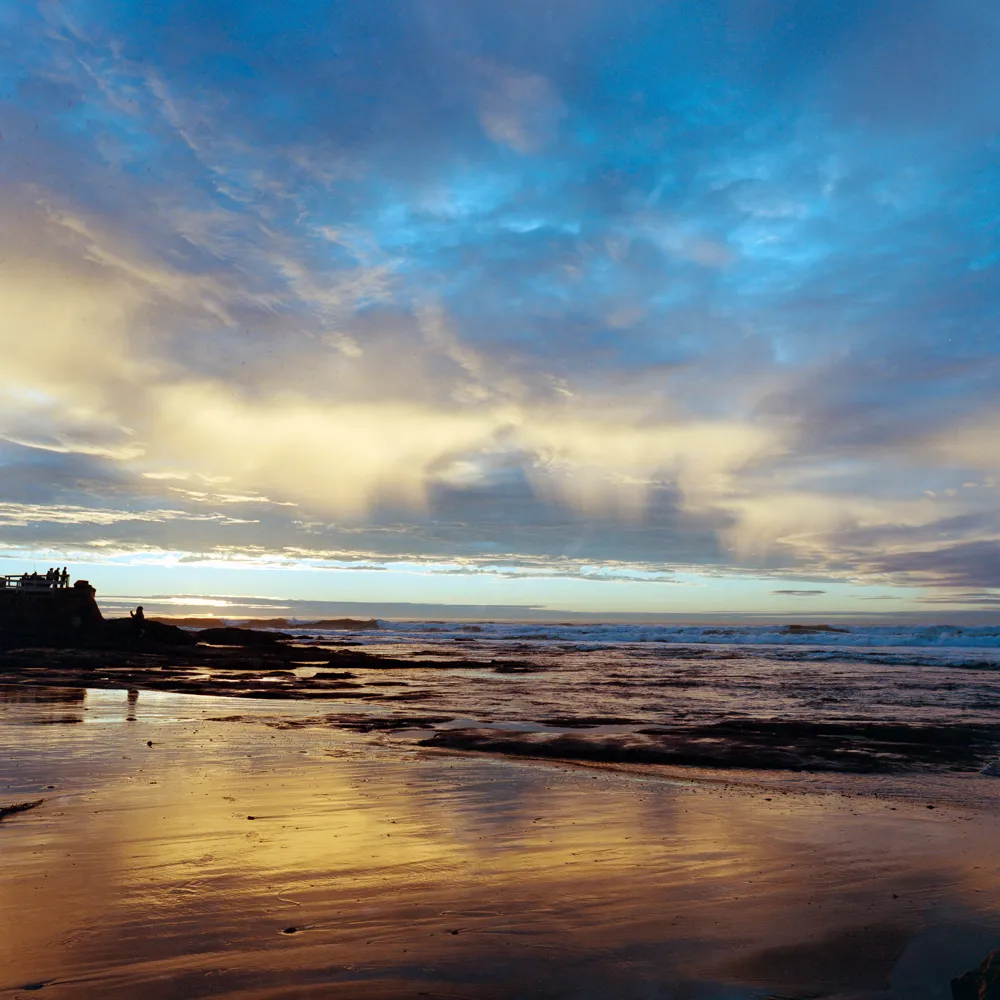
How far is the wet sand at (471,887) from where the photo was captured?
4.98 m

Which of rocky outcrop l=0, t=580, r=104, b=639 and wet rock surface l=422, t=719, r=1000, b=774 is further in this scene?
rocky outcrop l=0, t=580, r=104, b=639

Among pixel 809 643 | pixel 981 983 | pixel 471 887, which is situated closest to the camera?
pixel 981 983

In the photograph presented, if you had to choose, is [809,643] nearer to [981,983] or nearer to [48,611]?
[48,611]

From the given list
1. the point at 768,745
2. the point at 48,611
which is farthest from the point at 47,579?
the point at 768,745

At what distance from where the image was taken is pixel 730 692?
27.3m

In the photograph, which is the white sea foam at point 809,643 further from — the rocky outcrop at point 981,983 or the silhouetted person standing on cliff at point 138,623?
the rocky outcrop at point 981,983

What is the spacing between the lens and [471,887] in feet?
21.6

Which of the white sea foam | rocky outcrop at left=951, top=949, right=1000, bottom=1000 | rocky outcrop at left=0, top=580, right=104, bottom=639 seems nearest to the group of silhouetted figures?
rocky outcrop at left=0, top=580, right=104, bottom=639

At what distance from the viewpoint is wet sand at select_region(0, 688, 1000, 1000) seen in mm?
4980

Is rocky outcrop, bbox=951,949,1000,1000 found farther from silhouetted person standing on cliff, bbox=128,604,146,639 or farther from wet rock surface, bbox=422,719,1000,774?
silhouetted person standing on cliff, bbox=128,604,146,639

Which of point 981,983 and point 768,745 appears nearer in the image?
point 981,983

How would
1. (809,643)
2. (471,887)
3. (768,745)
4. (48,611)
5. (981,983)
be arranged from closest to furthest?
(981,983)
(471,887)
(768,745)
(48,611)
(809,643)

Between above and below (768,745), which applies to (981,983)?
above

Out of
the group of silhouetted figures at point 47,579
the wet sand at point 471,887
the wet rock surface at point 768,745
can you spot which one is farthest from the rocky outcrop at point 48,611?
the wet sand at point 471,887
